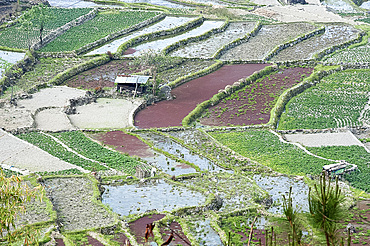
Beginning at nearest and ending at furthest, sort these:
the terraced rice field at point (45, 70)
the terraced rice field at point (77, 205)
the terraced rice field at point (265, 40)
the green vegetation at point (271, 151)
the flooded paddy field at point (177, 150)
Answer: the terraced rice field at point (77, 205) < the green vegetation at point (271, 151) < the flooded paddy field at point (177, 150) < the terraced rice field at point (45, 70) < the terraced rice field at point (265, 40)

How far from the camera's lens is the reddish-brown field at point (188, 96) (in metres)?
51.8

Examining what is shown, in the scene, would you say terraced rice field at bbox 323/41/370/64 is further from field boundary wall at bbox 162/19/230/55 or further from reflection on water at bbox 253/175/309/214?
reflection on water at bbox 253/175/309/214

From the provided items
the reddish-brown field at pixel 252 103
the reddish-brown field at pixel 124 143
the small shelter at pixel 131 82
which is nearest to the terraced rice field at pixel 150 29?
the small shelter at pixel 131 82

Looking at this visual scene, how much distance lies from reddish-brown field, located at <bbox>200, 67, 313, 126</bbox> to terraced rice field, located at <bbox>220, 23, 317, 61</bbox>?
671 centimetres

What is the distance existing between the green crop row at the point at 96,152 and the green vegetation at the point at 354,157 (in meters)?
13.5

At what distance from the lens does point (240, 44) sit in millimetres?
75062

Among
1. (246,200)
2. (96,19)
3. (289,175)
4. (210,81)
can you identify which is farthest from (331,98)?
(96,19)

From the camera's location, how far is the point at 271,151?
45.2 meters

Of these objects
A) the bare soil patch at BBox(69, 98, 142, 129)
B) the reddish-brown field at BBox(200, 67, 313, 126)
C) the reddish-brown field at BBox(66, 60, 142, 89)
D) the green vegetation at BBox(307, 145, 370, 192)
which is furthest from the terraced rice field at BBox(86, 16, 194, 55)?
the green vegetation at BBox(307, 145, 370, 192)

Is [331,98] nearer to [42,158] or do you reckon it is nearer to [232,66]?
[232,66]

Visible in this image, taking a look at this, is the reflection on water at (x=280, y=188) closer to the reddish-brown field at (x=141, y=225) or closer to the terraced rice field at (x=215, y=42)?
the reddish-brown field at (x=141, y=225)

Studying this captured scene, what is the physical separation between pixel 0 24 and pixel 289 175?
47.6 m

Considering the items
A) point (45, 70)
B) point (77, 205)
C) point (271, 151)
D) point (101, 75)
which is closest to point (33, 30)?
point (45, 70)

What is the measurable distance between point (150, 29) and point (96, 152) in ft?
122
